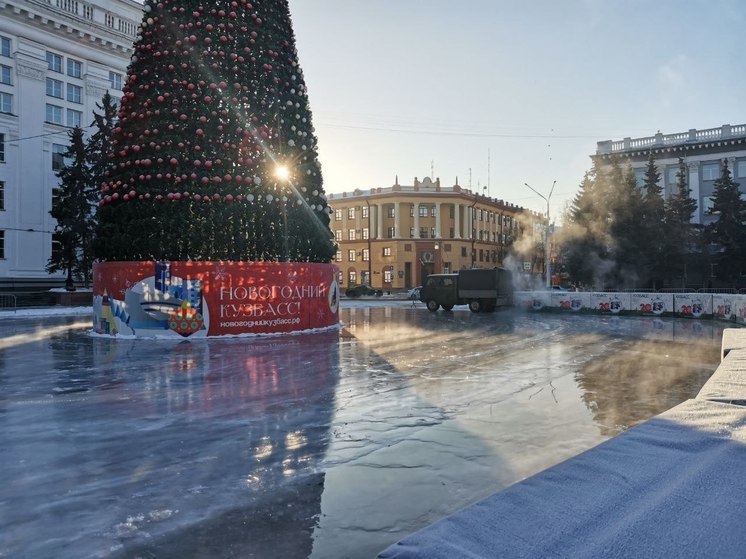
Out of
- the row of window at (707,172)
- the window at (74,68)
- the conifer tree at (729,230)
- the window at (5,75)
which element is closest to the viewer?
the window at (5,75)

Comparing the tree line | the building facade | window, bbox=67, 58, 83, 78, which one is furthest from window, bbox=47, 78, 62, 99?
the building facade

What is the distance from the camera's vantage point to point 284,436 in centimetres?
645

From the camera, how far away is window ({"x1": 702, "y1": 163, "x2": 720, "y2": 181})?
60.6 metres

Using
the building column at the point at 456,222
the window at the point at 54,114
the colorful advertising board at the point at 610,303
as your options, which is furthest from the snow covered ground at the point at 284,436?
the building column at the point at 456,222

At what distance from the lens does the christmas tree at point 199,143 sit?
17.2m

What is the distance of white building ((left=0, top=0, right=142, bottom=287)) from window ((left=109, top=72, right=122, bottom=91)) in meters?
1.21

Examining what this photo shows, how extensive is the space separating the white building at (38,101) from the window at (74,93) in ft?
0.25

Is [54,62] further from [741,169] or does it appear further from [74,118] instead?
[741,169]

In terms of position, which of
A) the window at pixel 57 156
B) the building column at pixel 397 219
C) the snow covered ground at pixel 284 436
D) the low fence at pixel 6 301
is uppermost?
the window at pixel 57 156

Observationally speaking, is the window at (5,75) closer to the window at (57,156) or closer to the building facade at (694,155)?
the window at (57,156)

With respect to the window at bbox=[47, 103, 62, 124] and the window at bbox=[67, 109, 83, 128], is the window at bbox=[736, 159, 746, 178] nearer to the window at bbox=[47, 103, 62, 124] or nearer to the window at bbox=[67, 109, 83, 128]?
the window at bbox=[67, 109, 83, 128]

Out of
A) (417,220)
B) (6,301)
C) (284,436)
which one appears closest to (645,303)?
(284,436)

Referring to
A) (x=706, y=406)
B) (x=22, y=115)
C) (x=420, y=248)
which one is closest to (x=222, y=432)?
(x=706, y=406)

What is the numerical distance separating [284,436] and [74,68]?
51.8 metres
